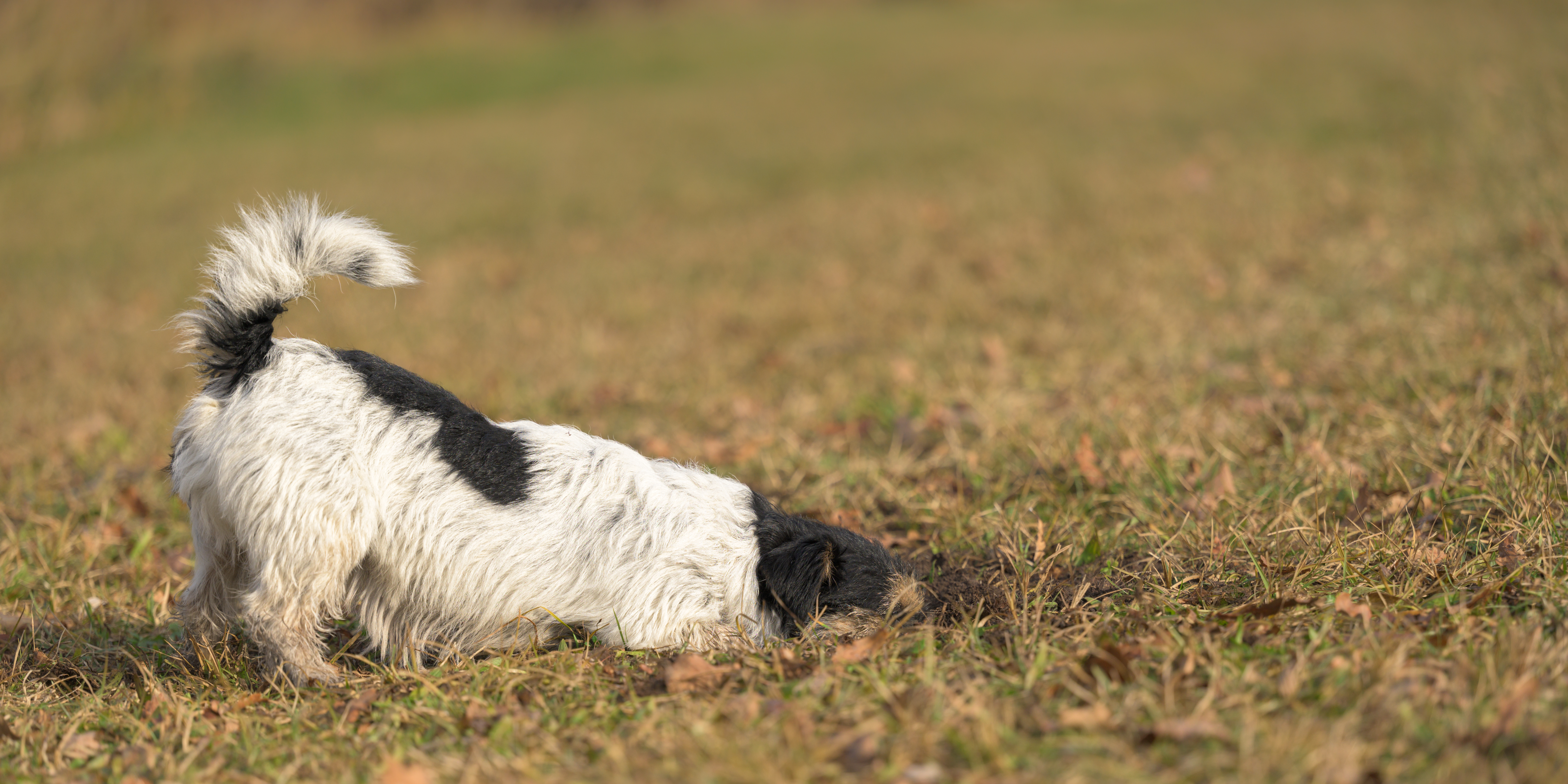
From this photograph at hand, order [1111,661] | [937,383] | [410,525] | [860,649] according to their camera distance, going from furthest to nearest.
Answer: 1. [937,383]
2. [410,525]
3. [860,649]
4. [1111,661]

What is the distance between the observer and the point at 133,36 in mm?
16953

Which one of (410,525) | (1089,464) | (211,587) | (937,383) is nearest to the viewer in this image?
(410,525)

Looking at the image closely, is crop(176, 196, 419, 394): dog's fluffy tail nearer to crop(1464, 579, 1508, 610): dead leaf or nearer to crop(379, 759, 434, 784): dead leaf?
crop(379, 759, 434, 784): dead leaf

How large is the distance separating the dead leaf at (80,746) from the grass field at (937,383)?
15 millimetres

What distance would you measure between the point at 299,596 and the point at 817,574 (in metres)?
1.45

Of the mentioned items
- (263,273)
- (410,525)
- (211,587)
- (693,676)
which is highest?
(263,273)

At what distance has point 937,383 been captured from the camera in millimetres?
6285

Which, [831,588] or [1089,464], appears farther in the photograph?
[1089,464]

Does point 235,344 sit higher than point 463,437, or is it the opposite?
point 235,344

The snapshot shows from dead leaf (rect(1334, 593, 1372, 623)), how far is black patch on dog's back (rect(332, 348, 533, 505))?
7.47 ft

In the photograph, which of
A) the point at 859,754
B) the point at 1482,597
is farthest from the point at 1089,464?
the point at 859,754

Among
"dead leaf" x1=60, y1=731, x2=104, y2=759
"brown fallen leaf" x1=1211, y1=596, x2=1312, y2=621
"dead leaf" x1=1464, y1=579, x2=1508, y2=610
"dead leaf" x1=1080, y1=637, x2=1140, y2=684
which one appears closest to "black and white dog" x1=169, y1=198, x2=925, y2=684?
"dead leaf" x1=60, y1=731, x2=104, y2=759

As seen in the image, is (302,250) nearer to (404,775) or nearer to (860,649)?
(404,775)

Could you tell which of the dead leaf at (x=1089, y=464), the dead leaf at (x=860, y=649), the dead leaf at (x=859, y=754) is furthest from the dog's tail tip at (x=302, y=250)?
the dead leaf at (x=1089, y=464)
